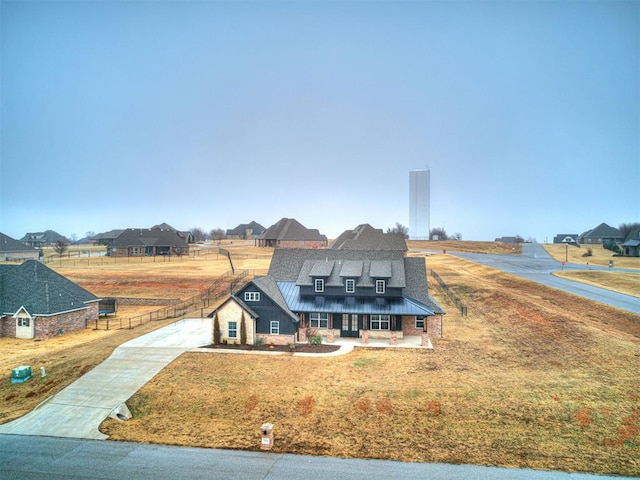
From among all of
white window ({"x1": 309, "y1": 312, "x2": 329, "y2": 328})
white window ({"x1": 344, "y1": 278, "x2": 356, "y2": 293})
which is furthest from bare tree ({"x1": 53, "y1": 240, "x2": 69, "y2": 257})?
white window ({"x1": 344, "y1": 278, "x2": 356, "y2": 293})

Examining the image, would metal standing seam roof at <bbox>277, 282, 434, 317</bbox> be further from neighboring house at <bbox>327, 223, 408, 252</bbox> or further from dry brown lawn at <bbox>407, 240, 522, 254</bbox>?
dry brown lawn at <bbox>407, 240, 522, 254</bbox>

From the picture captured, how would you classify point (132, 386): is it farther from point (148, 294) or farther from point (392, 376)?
point (148, 294)

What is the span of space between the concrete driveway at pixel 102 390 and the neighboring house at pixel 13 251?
67.5 metres

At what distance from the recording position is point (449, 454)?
16.5 metres

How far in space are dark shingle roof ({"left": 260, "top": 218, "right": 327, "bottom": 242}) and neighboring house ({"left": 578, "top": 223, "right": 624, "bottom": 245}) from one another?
265 ft

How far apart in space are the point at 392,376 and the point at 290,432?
7.85 m

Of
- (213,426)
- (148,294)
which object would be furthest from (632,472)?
(148,294)

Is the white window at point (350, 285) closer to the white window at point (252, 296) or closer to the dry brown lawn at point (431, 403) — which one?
the dry brown lawn at point (431, 403)

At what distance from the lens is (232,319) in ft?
99.0

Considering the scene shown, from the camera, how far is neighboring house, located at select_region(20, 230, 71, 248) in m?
129

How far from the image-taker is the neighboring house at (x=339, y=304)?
3030 centimetres

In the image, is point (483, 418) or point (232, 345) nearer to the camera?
point (483, 418)

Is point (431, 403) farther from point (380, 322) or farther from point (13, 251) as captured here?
point (13, 251)

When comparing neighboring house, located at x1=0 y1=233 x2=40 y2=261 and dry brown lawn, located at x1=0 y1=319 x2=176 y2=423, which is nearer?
dry brown lawn, located at x1=0 y1=319 x2=176 y2=423
